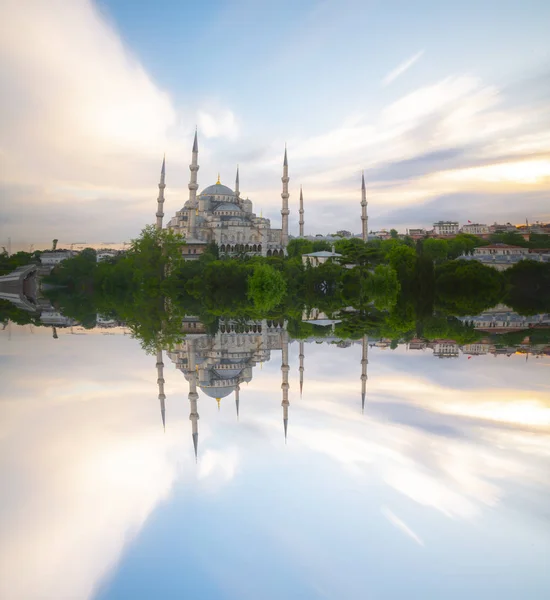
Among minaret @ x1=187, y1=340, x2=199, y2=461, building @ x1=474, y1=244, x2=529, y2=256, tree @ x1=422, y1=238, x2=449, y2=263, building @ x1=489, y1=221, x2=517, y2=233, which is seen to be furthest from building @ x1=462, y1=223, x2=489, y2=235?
minaret @ x1=187, y1=340, x2=199, y2=461

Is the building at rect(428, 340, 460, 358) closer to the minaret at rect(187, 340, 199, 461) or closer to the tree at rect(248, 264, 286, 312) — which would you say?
the minaret at rect(187, 340, 199, 461)

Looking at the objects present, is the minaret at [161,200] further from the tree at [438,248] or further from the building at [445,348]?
the building at [445,348]

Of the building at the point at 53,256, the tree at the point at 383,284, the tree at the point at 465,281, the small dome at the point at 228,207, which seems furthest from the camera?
the building at the point at 53,256

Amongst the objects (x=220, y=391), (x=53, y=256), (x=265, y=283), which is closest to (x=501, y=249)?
(x=265, y=283)

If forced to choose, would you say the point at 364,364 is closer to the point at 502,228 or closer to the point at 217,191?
the point at 217,191

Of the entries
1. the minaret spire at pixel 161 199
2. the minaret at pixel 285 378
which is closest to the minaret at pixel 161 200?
the minaret spire at pixel 161 199


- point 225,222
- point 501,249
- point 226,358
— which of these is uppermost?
point 225,222

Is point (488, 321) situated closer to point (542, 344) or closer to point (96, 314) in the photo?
point (542, 344)

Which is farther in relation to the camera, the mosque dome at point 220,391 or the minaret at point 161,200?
the minaret at point 161,200
